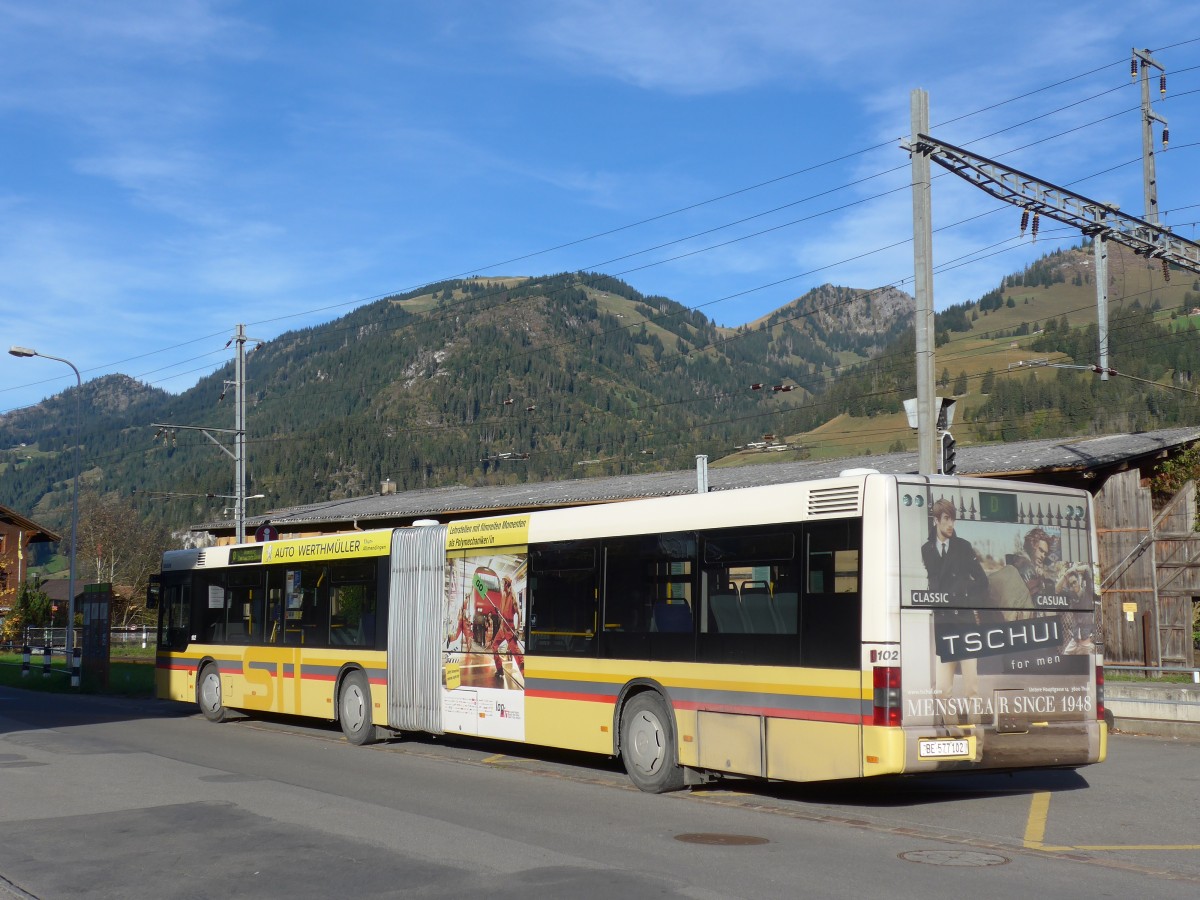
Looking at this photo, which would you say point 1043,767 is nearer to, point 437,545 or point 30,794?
point 437,545

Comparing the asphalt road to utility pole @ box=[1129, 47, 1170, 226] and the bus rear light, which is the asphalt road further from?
utility pole @ box=[1129, 47, 1170, 226]

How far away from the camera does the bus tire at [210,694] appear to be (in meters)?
22.0

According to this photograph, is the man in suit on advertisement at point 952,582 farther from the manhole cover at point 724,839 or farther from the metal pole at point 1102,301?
the metal pole at point 1102,301

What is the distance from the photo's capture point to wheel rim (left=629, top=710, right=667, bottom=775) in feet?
42.7

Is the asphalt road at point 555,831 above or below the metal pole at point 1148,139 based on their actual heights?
below

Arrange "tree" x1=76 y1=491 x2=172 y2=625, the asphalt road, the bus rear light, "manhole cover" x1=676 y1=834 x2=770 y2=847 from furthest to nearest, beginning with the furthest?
"tree" x1=76 y1=491 x2=172 y2=625 → the bus rear light → "manhole cover" x1=676 y1=834 x2=770 y2=847 → the asphalt road

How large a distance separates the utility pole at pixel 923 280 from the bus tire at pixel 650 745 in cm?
667

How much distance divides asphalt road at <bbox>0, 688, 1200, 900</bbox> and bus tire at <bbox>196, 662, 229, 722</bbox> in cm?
559

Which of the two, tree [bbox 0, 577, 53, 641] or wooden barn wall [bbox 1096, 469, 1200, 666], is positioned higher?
wooden barn wall [bbox 1096, 469, 1200, 666]

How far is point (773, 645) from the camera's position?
465 inches

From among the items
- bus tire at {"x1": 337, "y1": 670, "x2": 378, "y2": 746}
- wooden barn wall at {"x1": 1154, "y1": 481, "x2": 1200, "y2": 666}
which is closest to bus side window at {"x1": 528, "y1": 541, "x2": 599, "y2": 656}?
bus tire at {"x1": 337, "y1": 670, "x2": 378, "y2": 746}

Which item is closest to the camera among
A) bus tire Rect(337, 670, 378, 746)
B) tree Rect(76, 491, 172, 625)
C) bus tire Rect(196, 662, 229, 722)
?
bus tire Rect(337, 670, 378, 746)

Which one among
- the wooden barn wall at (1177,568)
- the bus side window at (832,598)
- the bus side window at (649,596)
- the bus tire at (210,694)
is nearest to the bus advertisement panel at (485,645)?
the bus side window at (649,596)

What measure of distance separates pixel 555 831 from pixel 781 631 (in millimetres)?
2819
